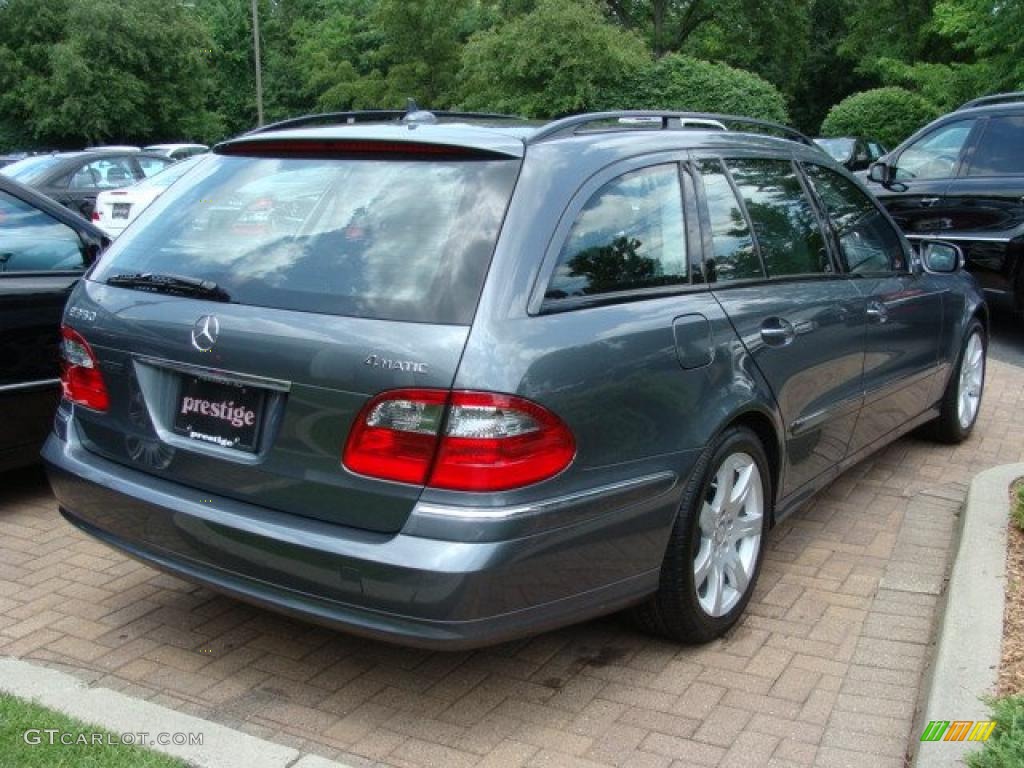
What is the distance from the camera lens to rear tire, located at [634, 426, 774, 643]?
11.5 ft

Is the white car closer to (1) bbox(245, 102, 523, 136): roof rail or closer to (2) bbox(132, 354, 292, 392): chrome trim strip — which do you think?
(1) bbox(245, 102, 523, 136): roof rail

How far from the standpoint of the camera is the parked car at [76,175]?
1522 centimetres

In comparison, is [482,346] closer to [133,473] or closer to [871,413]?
[133,473]

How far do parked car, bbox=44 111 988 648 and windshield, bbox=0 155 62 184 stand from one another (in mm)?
12687

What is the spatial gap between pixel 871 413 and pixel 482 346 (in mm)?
2613

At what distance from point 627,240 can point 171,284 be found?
1.43 m

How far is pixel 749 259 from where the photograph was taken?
4.04 metres

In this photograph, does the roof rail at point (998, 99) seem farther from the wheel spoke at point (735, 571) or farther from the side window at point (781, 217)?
the wheel spoke at point (735, 571)

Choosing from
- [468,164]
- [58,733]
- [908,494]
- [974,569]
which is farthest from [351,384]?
[908,494]

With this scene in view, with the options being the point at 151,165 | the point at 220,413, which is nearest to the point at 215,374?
the point at 220,413

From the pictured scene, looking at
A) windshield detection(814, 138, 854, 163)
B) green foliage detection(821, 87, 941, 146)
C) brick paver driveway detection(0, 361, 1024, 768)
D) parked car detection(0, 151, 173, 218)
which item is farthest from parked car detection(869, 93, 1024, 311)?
green foliage detection(821, 87, 941, 146)

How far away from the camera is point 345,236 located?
3221 millimetres

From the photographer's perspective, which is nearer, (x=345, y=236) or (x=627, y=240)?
(x=345, y=236)

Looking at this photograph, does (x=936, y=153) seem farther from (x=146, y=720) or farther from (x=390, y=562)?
(x=146, y=720)
